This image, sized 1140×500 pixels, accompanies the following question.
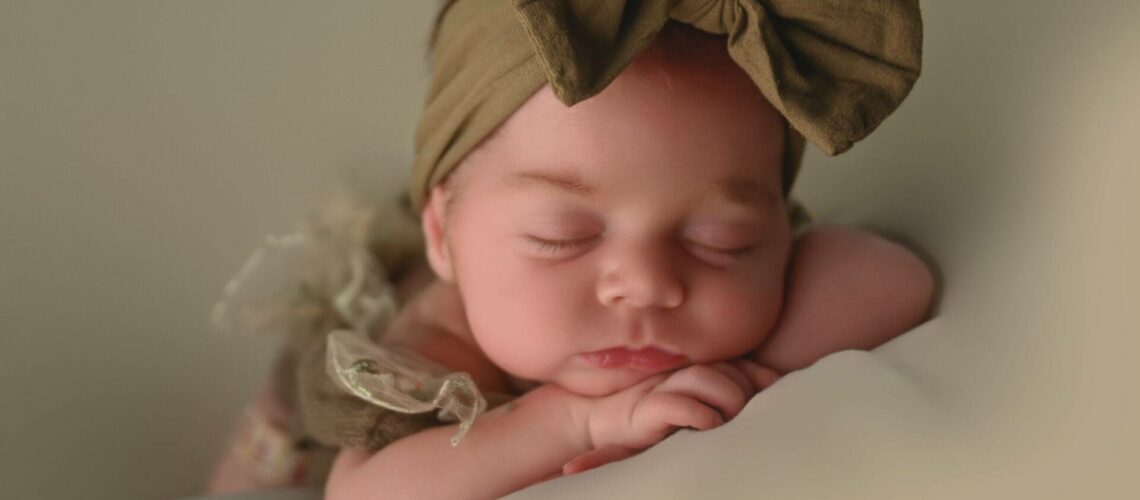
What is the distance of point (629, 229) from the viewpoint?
92 centimetres

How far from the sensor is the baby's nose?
0.91 meters

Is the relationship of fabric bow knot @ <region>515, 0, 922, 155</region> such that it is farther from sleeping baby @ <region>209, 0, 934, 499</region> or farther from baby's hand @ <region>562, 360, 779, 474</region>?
baby's hand @ <region>562, 360, 779, 474</region>

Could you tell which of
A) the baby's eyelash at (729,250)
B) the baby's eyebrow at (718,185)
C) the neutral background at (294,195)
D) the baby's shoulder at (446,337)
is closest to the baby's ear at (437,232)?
the baby's shoulder at (446,337)

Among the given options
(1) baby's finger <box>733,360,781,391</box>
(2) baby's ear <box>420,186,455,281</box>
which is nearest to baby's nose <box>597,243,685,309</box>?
(1) baby's finger <box>733,360,781,391</box>

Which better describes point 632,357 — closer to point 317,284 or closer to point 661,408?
point 661,408

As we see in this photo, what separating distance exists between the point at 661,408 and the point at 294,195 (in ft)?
2.76

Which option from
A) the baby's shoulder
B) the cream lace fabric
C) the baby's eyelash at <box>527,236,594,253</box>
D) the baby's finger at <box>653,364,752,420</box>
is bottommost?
the cream lace fabric

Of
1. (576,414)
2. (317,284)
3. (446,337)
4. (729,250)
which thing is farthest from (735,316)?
(317,284)

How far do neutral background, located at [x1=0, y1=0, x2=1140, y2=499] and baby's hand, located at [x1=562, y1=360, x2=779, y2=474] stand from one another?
0.15 m

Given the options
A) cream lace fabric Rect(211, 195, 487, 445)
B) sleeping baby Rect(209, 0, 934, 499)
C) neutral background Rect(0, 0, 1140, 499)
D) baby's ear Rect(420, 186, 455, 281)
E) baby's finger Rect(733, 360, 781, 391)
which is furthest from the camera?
cream lace fabric Rect(211, 195, 487, 445)

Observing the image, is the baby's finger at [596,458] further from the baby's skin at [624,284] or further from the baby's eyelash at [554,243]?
the baby's eyelash at [554,243]

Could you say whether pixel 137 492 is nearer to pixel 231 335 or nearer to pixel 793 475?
pixel 231 335

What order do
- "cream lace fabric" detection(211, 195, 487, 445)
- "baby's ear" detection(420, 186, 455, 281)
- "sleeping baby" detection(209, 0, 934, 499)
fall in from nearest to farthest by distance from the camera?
"sleeping baby" detection(209, 0, 934, 499) < "baby's ear" detection(420, 186, 455, 281) < "cream lace fabric" detection(211, 195, 487, 445)

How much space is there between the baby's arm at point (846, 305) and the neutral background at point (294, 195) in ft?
0.15
